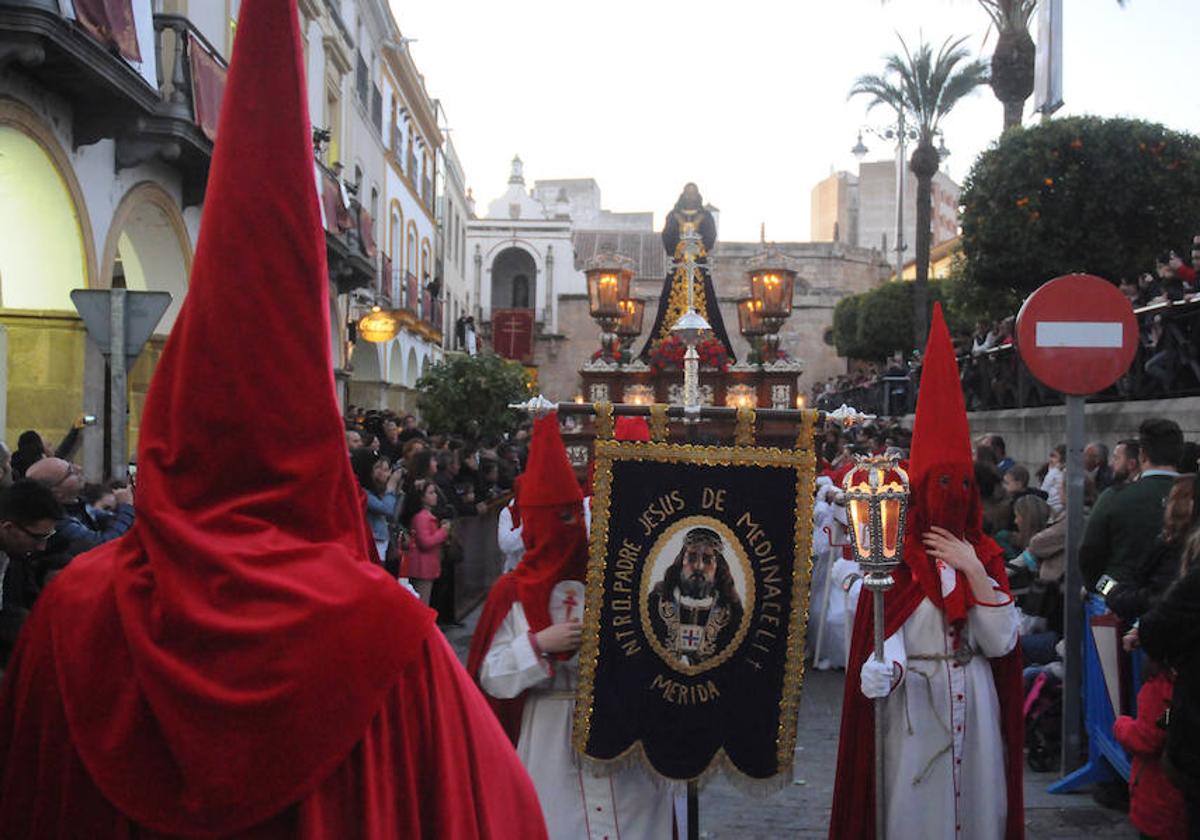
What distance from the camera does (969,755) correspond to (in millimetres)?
4598

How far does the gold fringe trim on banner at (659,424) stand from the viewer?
12.8 feet

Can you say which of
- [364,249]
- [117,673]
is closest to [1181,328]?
[117,673]

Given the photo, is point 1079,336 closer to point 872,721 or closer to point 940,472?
point 940,472

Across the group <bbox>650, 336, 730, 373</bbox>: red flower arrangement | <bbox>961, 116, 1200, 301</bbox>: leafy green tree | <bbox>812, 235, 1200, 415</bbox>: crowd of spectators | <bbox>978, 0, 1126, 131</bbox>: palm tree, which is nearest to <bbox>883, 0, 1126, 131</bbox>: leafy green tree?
<bbox>978, 0, 1126, 131</bbox>: palm tree

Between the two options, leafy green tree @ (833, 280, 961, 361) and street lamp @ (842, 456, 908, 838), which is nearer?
street lamp @ (842, 456, 908, 838)

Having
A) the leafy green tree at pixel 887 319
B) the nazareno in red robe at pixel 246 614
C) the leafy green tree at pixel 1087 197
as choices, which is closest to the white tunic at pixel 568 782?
the nazareno in red robe at pixel 246 614

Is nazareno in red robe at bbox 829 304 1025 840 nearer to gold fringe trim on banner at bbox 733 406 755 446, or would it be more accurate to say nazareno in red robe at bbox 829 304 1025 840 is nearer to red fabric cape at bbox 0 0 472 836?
gold fringe trim on banner at bbox 733 406 755 446

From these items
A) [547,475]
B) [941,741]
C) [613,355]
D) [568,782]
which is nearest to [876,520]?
[547,475]

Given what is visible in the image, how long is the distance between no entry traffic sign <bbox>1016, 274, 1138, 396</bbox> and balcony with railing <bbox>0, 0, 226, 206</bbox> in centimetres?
555

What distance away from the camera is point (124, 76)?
419 inches

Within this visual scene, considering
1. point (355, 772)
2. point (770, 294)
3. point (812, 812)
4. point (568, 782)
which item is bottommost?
point (812, 812)

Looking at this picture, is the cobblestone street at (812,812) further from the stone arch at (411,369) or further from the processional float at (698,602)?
the stone arch at (411,369)

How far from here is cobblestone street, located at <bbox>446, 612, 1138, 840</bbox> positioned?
18.9 feet

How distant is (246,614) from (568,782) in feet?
9.22
